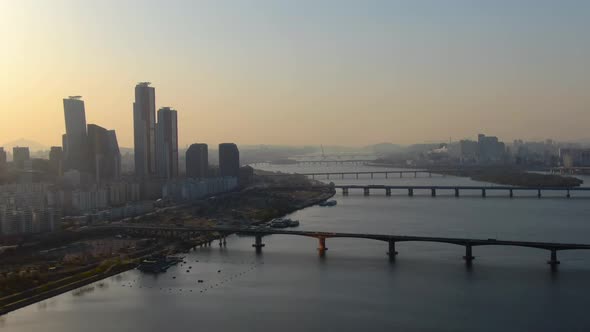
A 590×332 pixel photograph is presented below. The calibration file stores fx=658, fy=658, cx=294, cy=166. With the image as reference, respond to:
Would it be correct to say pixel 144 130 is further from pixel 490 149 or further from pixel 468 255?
pixel 490 149

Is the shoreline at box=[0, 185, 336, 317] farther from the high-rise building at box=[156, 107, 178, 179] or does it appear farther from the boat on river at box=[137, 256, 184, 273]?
the high-rise building at box=[156, 107, 178, 179]

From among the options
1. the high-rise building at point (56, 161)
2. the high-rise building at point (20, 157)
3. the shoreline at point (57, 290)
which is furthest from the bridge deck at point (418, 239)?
the high-rise building at point (20, 157)

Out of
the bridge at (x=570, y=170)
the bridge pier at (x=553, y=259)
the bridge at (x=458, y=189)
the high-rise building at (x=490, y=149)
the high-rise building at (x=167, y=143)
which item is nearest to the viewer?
the bridge pier at (x=553, y=259)

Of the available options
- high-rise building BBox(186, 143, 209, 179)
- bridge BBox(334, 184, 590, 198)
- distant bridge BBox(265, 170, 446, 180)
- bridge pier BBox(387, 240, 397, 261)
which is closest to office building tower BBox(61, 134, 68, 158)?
high-rise building BBox(186, 143, 209, 179)

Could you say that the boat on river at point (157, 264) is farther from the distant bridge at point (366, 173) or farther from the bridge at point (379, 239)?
the distant bridge at point (366, 173)

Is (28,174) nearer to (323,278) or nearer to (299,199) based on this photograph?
(299,199)

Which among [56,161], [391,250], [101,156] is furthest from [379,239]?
[56,161]
